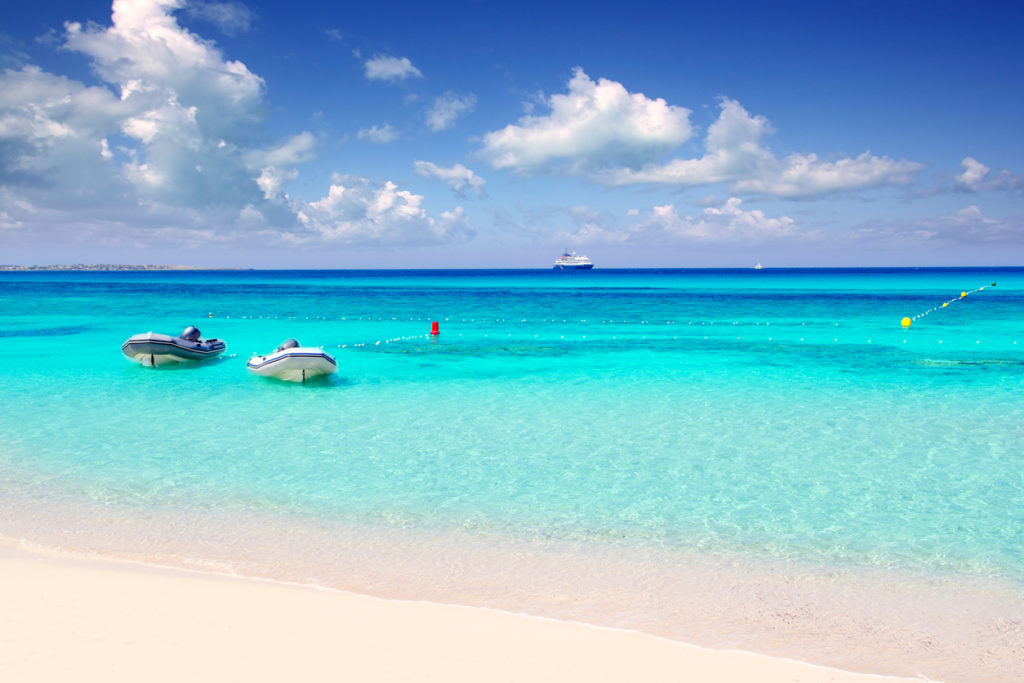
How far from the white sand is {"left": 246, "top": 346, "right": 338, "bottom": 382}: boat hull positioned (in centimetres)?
1171

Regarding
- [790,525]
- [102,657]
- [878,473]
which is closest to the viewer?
[102,657]

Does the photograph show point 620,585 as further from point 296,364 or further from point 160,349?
point 160,349

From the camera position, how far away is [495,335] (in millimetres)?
32031

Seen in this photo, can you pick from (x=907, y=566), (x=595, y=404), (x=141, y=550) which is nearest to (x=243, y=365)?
(x=595, y=404)

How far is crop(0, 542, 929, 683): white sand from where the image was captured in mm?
5109

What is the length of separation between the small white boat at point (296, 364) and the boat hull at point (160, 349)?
380 cm

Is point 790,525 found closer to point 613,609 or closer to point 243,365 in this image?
point 613,609

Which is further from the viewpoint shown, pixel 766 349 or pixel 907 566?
pixel 766 349

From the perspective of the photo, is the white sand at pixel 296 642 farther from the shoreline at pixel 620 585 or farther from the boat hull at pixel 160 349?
the boat hull at pixel 160 349

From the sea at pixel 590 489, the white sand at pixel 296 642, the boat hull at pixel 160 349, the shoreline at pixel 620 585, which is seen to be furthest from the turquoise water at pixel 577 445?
the white sand at pixel 296 642

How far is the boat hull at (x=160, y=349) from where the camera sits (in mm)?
20734

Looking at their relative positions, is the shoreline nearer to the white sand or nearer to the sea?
the sea

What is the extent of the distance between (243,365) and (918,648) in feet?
66.3

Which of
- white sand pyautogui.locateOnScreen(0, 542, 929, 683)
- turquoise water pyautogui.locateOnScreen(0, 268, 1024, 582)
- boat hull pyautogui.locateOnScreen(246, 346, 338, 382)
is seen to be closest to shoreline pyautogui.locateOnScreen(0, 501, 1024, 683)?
white sand pyautogui.locateOnScreen(0, 542, 929, 683)
